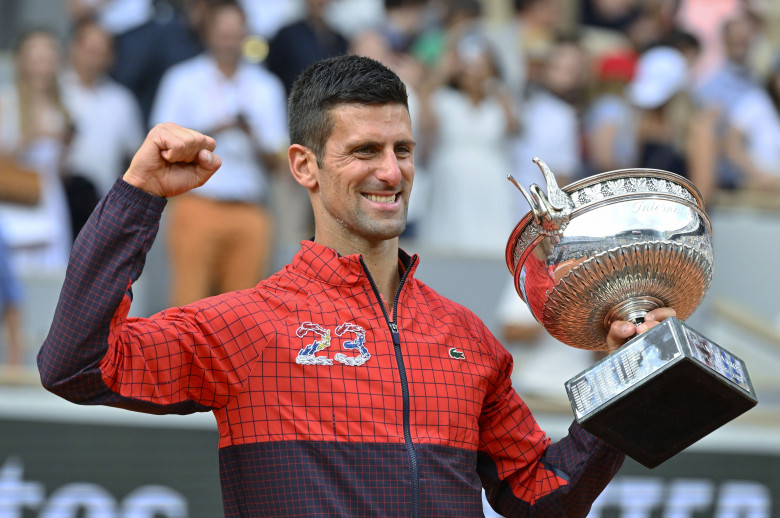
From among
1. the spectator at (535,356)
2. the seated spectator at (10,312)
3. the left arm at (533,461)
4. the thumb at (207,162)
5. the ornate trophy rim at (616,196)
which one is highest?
the seated spectator at (10,312)

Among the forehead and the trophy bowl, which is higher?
the forehead

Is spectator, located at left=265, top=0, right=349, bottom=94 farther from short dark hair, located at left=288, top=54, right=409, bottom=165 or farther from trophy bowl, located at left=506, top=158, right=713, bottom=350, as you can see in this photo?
trophy bowl, located at left=506, top=158, right=713, bottom=350

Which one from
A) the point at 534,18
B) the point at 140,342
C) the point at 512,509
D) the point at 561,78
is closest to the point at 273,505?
the point at 140,342

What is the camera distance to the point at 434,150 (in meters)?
6.53

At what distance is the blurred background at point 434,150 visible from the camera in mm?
5285

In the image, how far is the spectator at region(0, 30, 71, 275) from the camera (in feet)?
19.8

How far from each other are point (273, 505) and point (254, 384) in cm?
24

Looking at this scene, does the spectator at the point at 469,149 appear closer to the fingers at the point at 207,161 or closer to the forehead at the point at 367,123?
the forehead at the point at 367,123

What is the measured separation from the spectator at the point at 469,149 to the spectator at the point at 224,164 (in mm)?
944

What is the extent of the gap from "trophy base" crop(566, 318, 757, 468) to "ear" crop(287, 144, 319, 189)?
71 cm

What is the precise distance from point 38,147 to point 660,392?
177 inches

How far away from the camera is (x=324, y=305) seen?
2.50 m

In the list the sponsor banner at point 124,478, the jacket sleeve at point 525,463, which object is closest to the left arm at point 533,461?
the jacket sleeve at point 525,463

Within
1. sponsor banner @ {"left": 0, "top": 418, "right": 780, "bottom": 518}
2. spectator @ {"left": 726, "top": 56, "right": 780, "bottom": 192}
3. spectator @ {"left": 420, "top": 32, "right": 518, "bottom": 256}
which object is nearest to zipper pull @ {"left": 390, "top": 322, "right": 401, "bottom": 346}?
sponsor banner @ {"left": 0, "top": 418, "right": 780, "bottom": 518}
